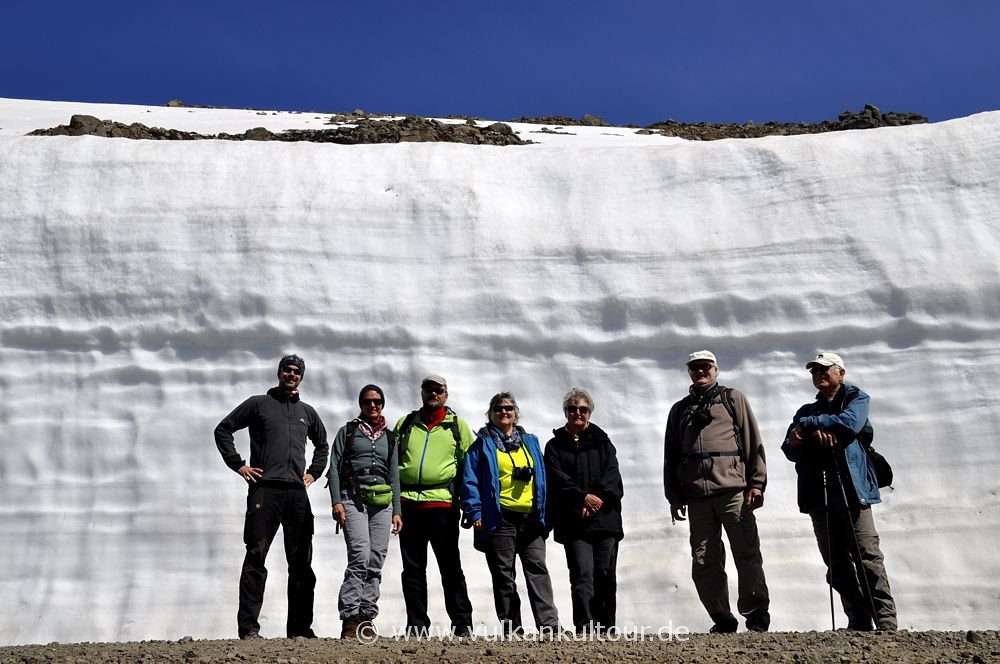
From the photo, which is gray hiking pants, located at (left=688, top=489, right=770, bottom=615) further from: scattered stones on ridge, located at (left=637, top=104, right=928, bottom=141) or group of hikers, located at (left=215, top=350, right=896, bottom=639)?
→ scattered stones on ridge, located at (left=637, top=104, right=928, bottom=141)

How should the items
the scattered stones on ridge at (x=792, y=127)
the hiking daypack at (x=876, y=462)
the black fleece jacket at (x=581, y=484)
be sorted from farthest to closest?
the scattered stones on ridge at (x=792, y=127), the black fleece jacket at (x=581, y=484), the hiking daypack at (x=876, y=462)

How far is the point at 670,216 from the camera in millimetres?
9539

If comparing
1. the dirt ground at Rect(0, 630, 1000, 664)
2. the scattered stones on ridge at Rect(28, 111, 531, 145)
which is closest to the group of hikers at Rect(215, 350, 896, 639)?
the dirt ground at Rect(0, 630, 1000, 664)

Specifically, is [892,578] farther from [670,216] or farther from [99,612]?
[99,612]

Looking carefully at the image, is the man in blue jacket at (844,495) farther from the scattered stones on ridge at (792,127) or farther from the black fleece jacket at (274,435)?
the scattered stones on ridge at (792,127)

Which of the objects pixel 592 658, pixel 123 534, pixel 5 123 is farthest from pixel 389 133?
pixel 592 658

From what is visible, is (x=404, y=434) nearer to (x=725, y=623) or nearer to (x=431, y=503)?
(x=431, y=503)

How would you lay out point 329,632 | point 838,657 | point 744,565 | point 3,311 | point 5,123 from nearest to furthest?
point 838,657 < point 744,565 < point 329,632 < point 3,311 < point 5,123

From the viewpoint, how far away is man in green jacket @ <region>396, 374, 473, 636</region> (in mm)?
6301

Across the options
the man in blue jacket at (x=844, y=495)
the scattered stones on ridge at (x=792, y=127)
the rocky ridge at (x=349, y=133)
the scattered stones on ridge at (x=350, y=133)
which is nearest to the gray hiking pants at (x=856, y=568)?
the man in blue jacket at (x=844, y=495)

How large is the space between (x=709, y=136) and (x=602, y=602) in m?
13.6

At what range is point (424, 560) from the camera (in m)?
6.37

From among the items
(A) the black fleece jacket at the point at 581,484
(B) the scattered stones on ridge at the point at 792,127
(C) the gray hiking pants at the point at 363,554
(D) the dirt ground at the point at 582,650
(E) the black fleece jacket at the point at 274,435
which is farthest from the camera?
(B) the scattered stones on ridge at the point at 792,127

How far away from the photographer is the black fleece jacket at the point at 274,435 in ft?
21.0
